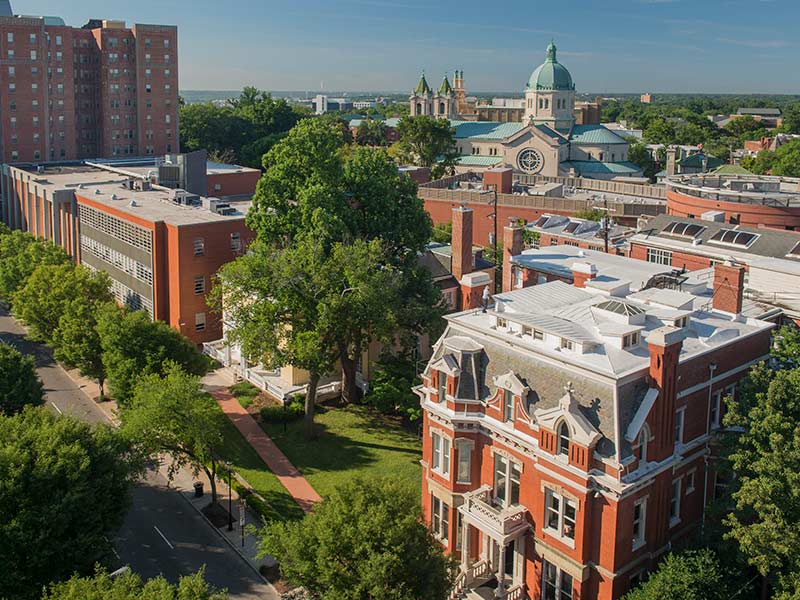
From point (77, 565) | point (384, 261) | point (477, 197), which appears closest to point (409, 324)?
point (384, 261)

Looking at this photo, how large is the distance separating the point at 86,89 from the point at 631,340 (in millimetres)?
108596

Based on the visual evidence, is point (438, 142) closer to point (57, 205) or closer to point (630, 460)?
point (57, 205)

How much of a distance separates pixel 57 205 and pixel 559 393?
63.0 meters

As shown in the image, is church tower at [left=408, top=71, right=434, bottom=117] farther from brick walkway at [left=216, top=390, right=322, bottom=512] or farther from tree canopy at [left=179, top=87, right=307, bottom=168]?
brick walkway at [left=216, top=390, right=322, bottom=512]

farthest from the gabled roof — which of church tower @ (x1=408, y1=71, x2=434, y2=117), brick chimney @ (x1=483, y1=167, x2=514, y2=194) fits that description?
brick chimney @ (x1=483, y1=167, x2=514, y2=194)

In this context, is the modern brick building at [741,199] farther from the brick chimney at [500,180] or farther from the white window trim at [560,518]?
the white window trim at [560,518]

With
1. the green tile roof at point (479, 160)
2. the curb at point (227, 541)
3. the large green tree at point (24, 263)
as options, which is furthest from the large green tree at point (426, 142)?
the curb at point (227, 541)

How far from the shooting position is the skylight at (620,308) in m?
31.8

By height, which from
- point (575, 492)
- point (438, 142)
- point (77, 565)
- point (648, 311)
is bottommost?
point (77, 565)

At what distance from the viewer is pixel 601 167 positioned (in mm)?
130625

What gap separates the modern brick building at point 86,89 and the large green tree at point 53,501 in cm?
8948

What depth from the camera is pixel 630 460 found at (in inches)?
1061

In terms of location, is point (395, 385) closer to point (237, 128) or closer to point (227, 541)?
point (227, 541)

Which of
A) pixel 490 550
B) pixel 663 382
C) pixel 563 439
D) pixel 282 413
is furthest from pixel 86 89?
pixel 663 382
